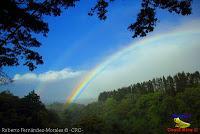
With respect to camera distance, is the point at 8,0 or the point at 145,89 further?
the point at 145,89

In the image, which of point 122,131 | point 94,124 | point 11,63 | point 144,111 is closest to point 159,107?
point 144,111

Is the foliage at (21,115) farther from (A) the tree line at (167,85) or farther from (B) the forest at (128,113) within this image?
(A) the tree line at (167,85)

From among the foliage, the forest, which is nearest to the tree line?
the forest

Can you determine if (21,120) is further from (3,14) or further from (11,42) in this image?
(3,14)

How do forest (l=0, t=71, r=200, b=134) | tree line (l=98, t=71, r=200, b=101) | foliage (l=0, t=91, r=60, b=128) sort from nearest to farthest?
foliage (l=0, t=91, r=60, b=128)
forest (l=0, t=71, r=200, b=134)
tree line (l=98, t=71, r=200, b=101)

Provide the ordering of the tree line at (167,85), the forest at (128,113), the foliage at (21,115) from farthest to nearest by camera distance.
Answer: the tree line at (167,85) → the forest at (128,113) → the foliage at (21,115)

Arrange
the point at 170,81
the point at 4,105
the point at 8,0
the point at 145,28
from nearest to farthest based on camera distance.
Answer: the point at 8,0, the point at 145,28, the point at 4,105, the point at 170,81

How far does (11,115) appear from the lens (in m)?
45.9

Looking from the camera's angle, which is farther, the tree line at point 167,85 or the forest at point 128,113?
the tree line at point 167,85

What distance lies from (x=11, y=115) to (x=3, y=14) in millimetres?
40583

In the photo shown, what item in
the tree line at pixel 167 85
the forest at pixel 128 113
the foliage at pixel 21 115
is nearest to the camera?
the foliage at pixel 21 115

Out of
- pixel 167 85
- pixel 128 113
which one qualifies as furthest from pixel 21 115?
pixel 167 85

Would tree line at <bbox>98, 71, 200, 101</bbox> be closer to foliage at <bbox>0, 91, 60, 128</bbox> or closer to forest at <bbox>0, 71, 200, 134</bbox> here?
forest at <bbox>0, 71, 200, 134</bbox>

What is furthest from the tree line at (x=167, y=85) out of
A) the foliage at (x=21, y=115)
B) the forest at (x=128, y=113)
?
the foliage at (x=21, y=115)
